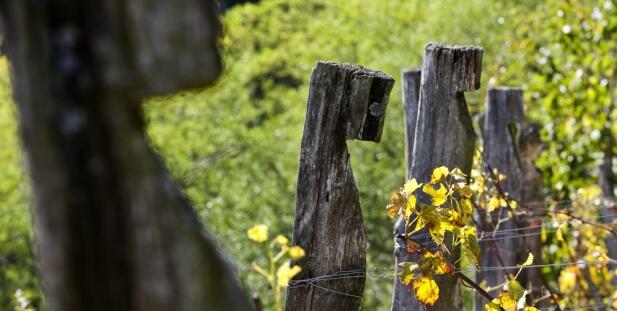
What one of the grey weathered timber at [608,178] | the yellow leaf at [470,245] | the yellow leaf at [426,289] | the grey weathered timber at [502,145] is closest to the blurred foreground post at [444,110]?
the yellow leaf at [470,245]

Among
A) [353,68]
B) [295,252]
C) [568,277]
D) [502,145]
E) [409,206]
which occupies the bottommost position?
[568,277]

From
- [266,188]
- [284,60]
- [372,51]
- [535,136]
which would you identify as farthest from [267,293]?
[284,60]

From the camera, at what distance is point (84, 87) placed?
146cm

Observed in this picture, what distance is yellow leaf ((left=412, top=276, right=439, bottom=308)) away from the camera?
3465 millimetres

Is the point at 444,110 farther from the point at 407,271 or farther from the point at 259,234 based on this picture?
the point at 259,234

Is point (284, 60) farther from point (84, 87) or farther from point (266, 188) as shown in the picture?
point (84, 87)

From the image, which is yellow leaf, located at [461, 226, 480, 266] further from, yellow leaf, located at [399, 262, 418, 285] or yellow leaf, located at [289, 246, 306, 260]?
yellow leaf, located at [289, 246, 306, 260]

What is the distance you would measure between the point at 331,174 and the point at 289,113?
13.5m

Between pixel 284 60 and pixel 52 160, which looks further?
pixel 284 60

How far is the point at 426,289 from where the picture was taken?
347cm

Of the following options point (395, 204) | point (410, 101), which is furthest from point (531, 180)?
point (395, 204)

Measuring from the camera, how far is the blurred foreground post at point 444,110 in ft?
13.7

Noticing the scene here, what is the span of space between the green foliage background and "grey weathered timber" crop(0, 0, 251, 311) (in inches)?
285

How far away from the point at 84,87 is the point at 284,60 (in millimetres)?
19403
